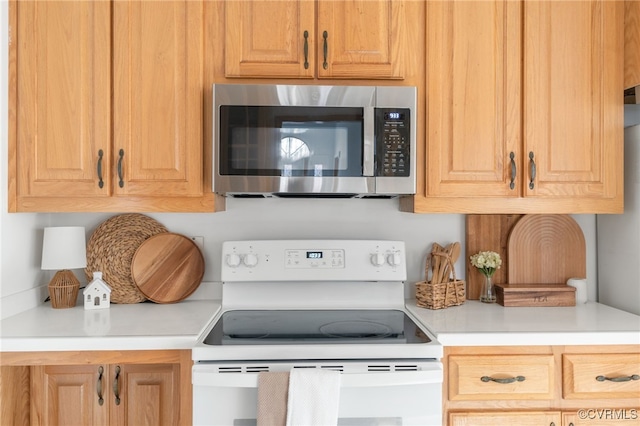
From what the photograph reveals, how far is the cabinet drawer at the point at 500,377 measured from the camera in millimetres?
1471

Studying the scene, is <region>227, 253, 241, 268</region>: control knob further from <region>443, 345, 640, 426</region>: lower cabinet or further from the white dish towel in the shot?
<region>443, 345, 640, 426</region>: lower cabinet

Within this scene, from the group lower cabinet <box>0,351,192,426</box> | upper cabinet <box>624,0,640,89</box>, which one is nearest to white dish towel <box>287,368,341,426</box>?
lower cabinet <box>0,351,192,426</box>

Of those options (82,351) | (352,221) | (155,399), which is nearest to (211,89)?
(352,221)

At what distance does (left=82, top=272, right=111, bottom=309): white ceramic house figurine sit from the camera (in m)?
1.83

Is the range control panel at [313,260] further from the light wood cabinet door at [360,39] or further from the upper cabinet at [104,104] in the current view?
the light wood cabinet door at [360,39]

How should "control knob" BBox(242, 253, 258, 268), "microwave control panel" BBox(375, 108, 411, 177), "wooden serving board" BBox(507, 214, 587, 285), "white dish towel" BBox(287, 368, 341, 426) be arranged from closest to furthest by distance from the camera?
1. "white dish towel" BBox(287, 368, 341, 426)
2. "microwave control panel" BBox(375, 108, 411, 177)
3. "control knob" BBox(242, 253, 258, 268)
4. "wooden serving board" BBox(507, 214, 587, 285)

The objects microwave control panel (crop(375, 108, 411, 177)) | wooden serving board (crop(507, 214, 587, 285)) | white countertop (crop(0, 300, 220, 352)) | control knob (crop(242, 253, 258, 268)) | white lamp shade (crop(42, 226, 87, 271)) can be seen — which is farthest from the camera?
wooden serving board (crop(507, 214, 587, 285))

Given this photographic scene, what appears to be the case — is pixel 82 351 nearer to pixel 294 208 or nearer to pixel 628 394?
pixel 294 208

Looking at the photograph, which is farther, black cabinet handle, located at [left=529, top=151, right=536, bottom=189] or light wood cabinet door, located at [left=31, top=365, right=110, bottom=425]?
black cabinet handle, located at [left=529, top=151, right=536, bottom=189]

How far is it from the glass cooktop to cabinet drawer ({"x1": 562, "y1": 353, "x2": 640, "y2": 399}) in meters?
0.48

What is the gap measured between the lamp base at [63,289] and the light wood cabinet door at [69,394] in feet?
0.99

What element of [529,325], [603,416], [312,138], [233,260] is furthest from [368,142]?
[603,416]

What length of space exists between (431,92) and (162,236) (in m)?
1.25

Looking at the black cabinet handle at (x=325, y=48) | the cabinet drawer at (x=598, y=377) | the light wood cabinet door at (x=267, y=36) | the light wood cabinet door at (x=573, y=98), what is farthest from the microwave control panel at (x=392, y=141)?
the cabinet drawer at (x=598, y=377)
